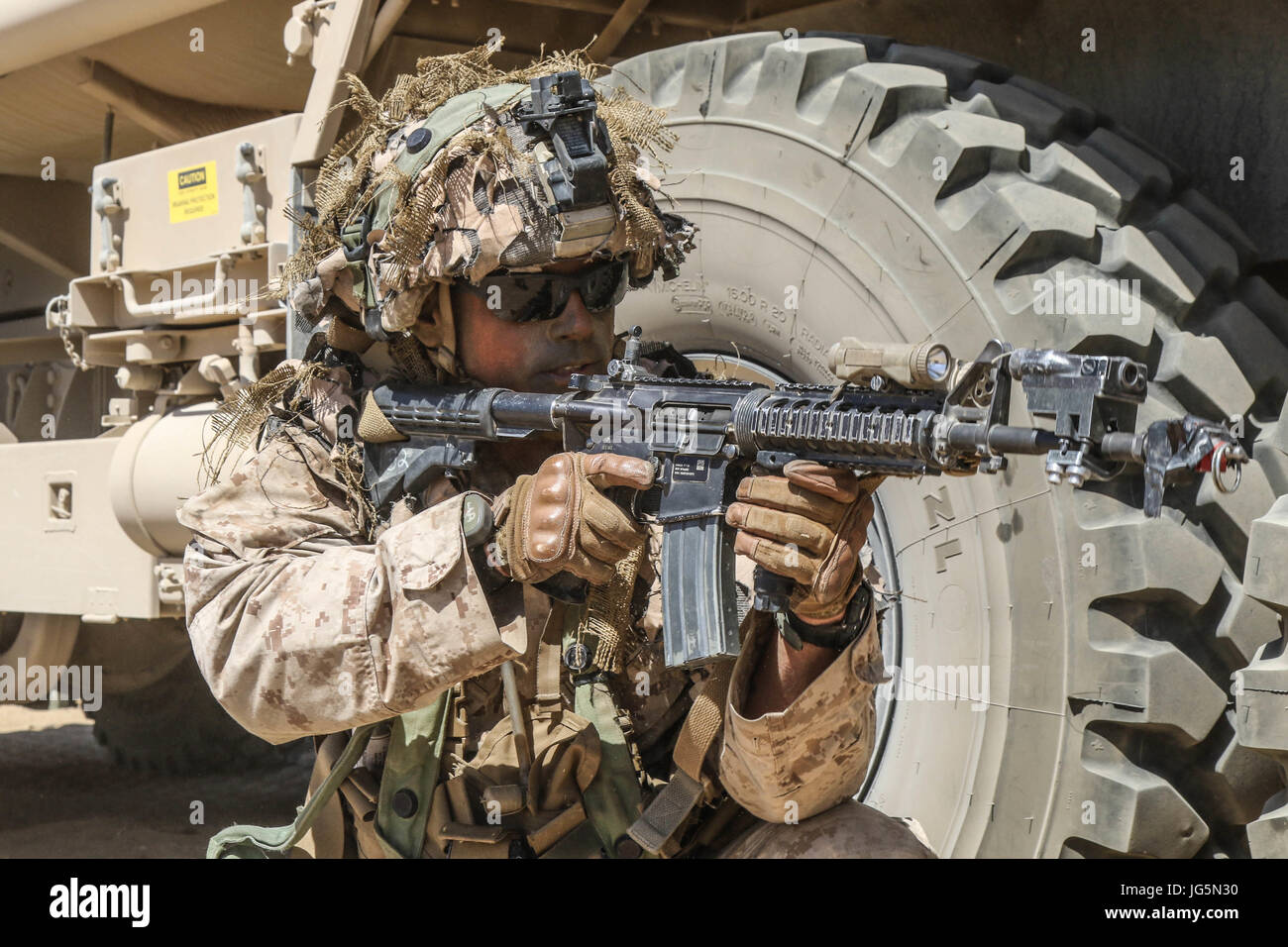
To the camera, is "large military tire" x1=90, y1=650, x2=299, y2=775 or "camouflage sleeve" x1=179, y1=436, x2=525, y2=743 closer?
"camouflage sleeve" x1=179, y1=436, x2=525, y2=743

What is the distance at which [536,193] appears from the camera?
2.42 m

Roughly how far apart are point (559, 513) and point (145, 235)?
2787 mm

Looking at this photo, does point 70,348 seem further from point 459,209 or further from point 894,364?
point 894,364

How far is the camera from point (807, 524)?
1999 mm

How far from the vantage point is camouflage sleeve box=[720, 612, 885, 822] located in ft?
7.22

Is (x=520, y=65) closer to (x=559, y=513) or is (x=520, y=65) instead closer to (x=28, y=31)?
(x=28, y=31)

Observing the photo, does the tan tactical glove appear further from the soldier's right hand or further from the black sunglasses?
the black sunglasses

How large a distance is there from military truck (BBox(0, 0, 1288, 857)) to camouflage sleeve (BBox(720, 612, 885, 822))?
0.43m

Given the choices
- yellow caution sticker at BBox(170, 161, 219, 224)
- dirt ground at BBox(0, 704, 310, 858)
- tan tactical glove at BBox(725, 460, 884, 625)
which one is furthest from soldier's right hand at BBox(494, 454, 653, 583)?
dirt ground at BBox(0, 704, 310, 858)

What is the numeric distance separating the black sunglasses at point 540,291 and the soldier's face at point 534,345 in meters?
0.01

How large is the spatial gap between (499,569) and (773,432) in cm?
50

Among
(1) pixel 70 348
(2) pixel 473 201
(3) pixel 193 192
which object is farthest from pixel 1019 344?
(1) pixel 70 348
